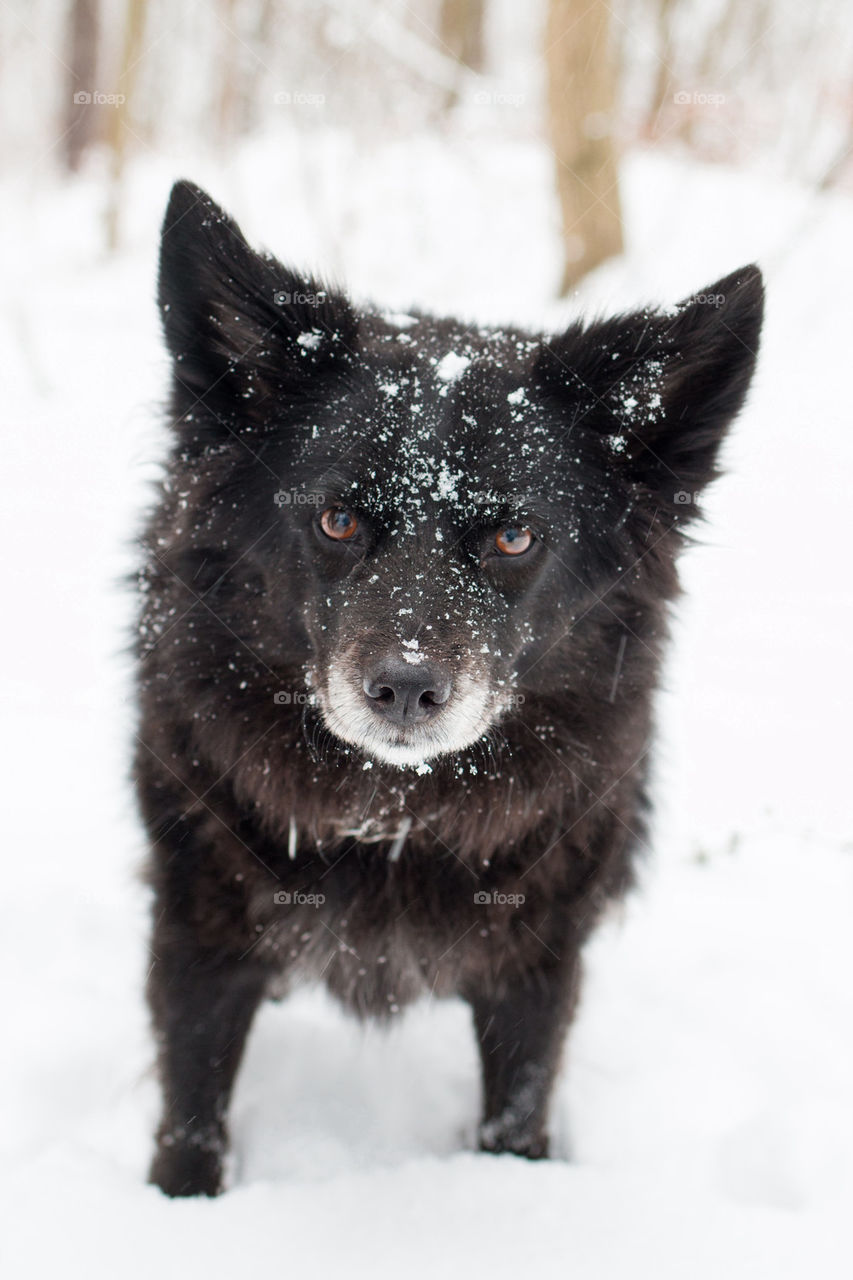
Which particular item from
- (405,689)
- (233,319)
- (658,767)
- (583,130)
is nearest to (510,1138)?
(658,767)

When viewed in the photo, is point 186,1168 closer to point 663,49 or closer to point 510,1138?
point 510,1138

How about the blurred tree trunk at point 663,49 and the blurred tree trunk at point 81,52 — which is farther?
the blurred tree trunk at point 81,52

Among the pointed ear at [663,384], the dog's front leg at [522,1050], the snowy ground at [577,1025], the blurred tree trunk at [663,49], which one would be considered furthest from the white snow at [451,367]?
the blurred tree trunk at [663,49]

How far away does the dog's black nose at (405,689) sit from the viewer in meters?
2.12

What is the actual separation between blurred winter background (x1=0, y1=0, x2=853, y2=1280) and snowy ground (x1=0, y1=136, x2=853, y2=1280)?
12 mm

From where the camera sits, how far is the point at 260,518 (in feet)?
8.22

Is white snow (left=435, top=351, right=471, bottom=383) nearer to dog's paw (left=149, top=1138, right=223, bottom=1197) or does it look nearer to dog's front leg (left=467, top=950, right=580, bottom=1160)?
dog's front leg (left=467, top=950, right=580, bottom=1160)

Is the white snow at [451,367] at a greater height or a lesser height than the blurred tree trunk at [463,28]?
lesser

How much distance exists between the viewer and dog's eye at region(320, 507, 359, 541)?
236 centimetres

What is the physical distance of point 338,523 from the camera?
237 cm

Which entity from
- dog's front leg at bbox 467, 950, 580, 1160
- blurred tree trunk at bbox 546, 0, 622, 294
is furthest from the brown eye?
blurred tree trunk at bbox 546, 0, 622, 294

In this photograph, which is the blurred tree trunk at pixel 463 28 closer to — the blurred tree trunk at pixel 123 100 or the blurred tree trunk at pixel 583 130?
the blurred tree trunk at pixel 123 100

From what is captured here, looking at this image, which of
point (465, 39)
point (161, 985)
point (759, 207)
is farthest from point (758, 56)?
point (161, 985)

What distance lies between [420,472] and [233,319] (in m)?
0.61
